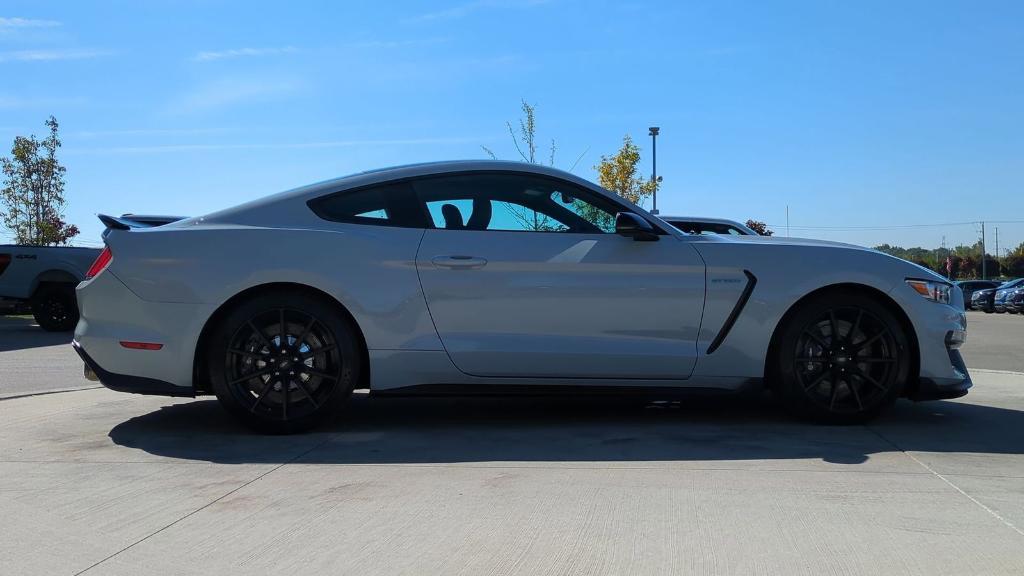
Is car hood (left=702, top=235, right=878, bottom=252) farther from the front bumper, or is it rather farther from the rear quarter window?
the rear quarter window

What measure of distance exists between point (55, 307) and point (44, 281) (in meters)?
0.51

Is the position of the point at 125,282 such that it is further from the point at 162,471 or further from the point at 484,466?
the point at 484,466

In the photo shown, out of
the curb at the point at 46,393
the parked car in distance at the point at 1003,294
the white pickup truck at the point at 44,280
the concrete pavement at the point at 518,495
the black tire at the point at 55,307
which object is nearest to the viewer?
the concrete pavement at the point at 518,495

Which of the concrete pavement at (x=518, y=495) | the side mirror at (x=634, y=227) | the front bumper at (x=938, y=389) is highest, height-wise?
the side mirror at (x=634, y=227)

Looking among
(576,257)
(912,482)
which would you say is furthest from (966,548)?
(576,257)

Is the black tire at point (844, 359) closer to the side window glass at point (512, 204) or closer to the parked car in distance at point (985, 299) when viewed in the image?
the side window glass at point (512, 204)

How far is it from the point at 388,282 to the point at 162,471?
148 cm

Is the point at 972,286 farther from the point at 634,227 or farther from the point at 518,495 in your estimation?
the point at 518,495

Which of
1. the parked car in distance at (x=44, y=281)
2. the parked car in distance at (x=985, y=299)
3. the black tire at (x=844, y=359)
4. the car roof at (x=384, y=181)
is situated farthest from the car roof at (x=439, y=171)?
the parked car in distance at (x=985, y=299)

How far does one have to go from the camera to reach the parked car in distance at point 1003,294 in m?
33.6

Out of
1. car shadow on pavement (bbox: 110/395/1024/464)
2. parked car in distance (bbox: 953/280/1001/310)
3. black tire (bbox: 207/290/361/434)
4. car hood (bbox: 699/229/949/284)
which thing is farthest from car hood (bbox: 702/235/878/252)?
parked car in distance (bbox: 953/280/1001/310)

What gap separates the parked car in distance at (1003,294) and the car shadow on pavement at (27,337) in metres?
32.0

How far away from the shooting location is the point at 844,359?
504cm

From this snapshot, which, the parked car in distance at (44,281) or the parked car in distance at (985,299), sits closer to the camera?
the parked car in distance at (44,281)
